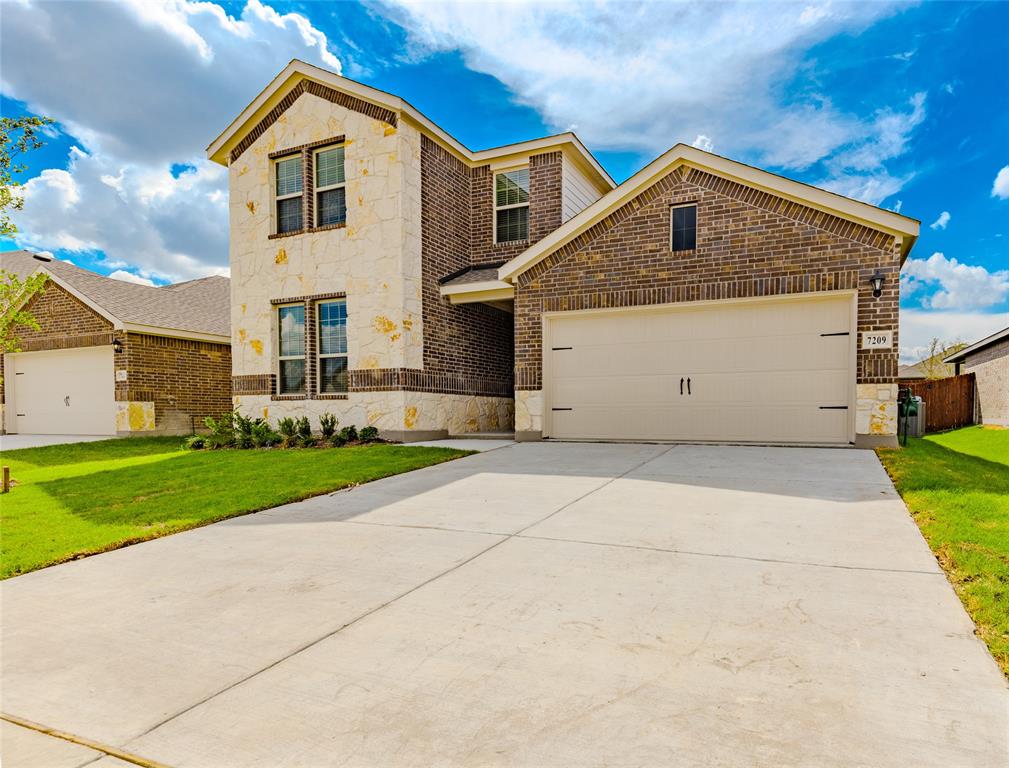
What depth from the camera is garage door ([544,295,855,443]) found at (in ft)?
33.4

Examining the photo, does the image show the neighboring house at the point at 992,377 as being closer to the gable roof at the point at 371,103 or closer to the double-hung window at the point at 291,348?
the gable roof at the point at 371,103

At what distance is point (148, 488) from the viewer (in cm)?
777

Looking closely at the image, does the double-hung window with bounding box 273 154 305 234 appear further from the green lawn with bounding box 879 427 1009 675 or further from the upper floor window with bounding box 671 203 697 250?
the green lawn with bounding box 879 427 1009 675

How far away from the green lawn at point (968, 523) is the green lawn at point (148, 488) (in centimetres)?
600

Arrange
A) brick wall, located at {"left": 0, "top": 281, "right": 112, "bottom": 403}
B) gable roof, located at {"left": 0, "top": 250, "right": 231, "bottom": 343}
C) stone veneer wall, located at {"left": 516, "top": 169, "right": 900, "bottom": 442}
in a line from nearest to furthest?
stone veneer wall, located at {"left": 516, "top": 169, "right": 900, "bottom": 442} → gable roof, located at {"left": 0, "top": 250, "right": 231, "bottom": 343} → brick wall, located at {"left": 0, "top": 281, "right": 112, "bottom": 403}

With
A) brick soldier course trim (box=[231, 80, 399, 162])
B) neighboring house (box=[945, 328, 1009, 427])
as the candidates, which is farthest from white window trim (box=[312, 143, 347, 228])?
neighboring house (box=[945, 328, 1009, 427])

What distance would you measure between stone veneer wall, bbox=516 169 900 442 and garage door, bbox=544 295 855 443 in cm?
28

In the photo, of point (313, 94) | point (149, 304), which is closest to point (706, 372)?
point (313, 94)

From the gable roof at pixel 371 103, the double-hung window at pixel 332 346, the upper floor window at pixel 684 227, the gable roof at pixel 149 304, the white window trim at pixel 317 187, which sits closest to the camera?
the upper floor window at pixel 684 227

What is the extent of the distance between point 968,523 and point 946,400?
18557 mm

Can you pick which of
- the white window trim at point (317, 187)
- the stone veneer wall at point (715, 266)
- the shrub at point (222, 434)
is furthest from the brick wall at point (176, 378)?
the stone veneer wall at point (715, 266)

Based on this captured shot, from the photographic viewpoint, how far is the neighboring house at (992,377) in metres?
20.0

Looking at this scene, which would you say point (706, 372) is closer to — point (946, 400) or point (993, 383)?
point (946, 400)

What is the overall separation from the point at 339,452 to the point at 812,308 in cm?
871
